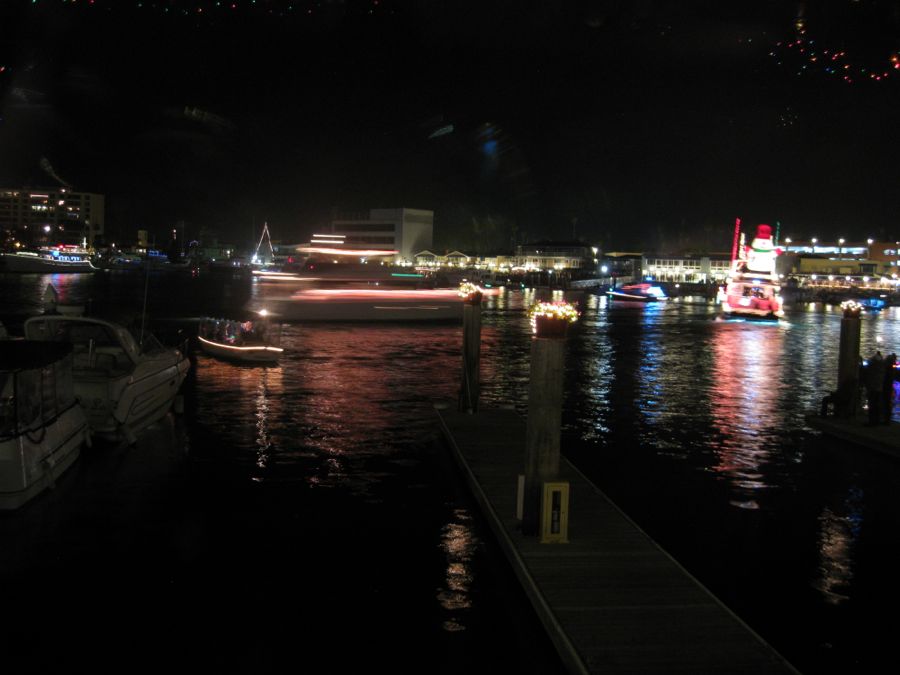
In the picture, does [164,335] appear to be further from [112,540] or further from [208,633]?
[208,633]

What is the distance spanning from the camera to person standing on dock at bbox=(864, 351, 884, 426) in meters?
14.8

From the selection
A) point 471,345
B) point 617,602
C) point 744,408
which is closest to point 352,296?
point 744,408

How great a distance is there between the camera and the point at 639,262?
139875 millimetres

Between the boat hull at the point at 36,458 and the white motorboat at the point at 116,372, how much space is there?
1.19 m

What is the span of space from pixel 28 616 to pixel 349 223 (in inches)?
5710

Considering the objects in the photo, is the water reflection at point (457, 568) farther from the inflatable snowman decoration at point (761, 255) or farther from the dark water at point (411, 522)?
the inflatable snowman decoration at point (761, 255)

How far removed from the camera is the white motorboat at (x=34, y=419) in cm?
978

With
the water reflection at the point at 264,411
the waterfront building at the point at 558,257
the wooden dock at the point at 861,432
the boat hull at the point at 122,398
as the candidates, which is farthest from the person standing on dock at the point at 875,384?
the waterfront building at the point at 558,257

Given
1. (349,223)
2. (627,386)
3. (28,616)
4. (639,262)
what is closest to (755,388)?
(627,386)

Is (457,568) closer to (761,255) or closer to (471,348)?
(471,348)

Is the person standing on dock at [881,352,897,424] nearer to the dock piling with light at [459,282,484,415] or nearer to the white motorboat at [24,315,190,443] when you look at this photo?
the dock piling with light at [459,282,484,415]

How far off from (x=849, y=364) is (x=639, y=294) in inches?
2427

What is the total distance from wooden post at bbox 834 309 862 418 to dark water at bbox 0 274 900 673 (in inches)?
36.9

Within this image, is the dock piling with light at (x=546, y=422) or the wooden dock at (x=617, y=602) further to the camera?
the dock piling with light at (x=546, y=422)
